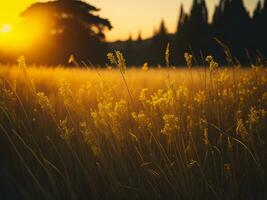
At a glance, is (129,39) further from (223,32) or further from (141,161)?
(141,161)

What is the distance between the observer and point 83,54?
24375mm

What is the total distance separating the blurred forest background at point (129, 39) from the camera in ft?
79.0

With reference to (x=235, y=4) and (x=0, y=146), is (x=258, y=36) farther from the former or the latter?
(x=0, y=146)

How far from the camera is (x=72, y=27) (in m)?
24.9

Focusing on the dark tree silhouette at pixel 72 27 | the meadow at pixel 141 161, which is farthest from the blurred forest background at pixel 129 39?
the meadow at pixel 141 161

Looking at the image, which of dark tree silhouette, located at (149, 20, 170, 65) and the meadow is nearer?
the meadow

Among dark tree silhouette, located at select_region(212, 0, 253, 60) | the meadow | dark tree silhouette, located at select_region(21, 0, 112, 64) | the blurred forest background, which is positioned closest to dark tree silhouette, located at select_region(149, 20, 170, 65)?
the blurred forest background

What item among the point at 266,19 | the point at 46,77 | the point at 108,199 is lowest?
the point at 108,199

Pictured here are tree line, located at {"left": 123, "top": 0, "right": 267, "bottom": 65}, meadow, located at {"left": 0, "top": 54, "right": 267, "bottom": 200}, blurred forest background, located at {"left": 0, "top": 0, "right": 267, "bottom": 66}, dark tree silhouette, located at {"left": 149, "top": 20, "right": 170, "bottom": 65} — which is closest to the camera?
meadow, located at {"left": 0, "top": 54, "right": 267, "bottom": 200}

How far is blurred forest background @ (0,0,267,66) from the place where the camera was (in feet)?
79.0

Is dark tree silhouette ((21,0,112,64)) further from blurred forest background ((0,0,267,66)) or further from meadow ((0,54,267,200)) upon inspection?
meadow ((0,54,267,200))

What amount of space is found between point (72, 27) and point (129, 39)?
41.2 feet

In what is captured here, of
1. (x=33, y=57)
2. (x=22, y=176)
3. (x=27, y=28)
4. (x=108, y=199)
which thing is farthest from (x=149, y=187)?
(x=27, y=28)

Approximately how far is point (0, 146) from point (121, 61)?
1.32 meters
